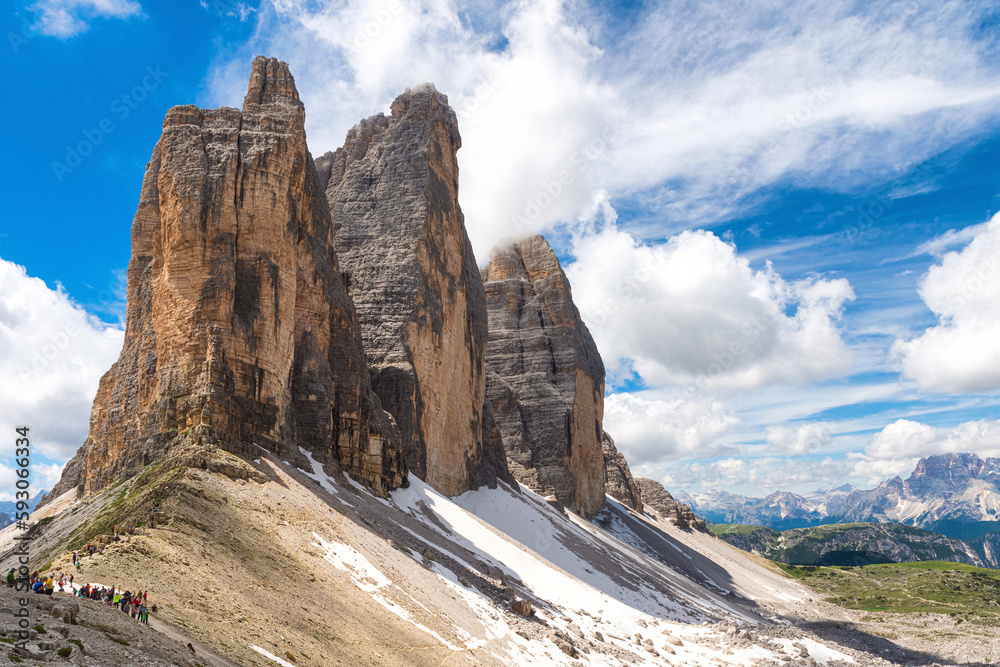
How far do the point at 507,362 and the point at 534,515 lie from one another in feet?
125

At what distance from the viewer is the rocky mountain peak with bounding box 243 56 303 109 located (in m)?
46.6

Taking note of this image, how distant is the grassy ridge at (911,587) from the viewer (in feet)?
304

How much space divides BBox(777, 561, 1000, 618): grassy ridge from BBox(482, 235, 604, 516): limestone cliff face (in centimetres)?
4149

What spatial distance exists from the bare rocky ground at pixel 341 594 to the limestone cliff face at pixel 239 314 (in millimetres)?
3223

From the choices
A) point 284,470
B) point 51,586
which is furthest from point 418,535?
point 51,586

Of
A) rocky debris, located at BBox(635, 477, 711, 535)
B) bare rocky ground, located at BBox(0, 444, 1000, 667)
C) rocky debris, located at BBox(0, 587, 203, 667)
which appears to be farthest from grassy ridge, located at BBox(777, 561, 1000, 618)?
rocky debris, located at BBox(0, 587, 203, 667)

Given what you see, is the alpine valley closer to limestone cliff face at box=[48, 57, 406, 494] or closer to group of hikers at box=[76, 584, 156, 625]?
limestone cliff face at box=[48, 57, 406, 494]

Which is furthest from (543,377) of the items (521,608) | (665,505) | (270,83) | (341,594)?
(341,594)

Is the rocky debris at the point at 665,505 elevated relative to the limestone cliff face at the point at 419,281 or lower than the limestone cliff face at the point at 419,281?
lower

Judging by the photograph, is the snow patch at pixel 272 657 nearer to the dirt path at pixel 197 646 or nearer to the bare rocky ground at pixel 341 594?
the bare rocky ground at pixel 341 594

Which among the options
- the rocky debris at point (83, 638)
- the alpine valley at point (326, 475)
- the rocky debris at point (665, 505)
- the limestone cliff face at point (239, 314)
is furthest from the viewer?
the rocky debris at point (665, 505)

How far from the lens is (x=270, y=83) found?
4700 centimetres

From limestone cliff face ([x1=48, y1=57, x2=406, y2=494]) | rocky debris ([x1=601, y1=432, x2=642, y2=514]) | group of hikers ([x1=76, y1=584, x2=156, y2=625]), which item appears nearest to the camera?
group of hikers ([x1=76, y1=584, x2=156, y2=625])

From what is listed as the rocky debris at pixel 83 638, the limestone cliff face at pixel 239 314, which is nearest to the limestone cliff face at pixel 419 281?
the limestone cliff face at pixel 239 314
